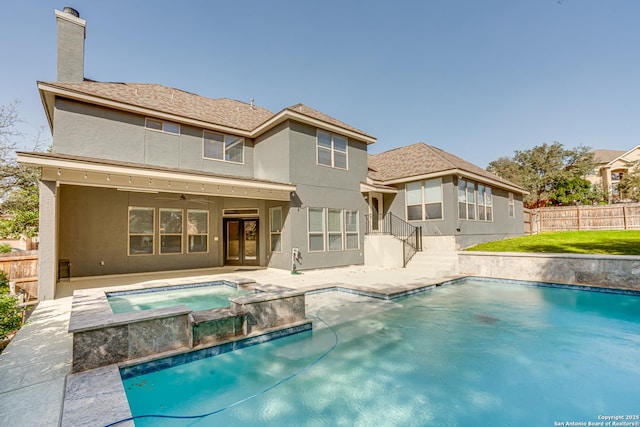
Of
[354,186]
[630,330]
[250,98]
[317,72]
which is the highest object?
[317,72]

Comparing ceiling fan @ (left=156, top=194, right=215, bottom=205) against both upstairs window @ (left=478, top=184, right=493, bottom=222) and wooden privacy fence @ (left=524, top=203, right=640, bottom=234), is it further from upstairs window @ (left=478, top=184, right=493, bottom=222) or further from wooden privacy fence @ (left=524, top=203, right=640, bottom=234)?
wooden privacy fence @ (left=524, top=203, right=640, bottom=234)

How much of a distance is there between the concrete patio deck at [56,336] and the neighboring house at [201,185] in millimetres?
1033

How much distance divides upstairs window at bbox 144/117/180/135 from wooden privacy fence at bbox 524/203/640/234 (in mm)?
22127

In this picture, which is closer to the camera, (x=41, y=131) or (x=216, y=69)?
(x=216, y=69)

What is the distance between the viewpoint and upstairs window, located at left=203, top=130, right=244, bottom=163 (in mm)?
11615

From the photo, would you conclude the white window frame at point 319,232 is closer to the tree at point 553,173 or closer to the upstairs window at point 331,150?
the upstairs window at point 331,150

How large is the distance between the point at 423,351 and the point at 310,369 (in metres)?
1.84

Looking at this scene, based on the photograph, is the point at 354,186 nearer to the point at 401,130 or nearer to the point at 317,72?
the point at 317,72

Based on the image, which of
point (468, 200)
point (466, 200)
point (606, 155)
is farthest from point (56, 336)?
point (606, 155)

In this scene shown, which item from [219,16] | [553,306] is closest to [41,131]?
[219,16]

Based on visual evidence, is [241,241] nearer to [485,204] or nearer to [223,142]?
[223,142]

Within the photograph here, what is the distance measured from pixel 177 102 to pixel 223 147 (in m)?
2.63

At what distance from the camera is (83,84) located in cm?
987

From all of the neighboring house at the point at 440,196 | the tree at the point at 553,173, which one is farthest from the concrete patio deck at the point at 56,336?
the tree at the point at 553,173
